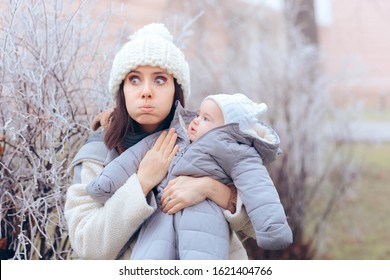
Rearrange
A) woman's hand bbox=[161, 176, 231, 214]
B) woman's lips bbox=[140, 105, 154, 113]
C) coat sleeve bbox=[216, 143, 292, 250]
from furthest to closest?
woman's lips bbox=[140, 105, 154, 113] → woman's hand bbox=[161, 176, 231, 214] → coat sleeve bbox=[216, 143, 292, 250]

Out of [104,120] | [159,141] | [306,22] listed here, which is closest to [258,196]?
[159,141]

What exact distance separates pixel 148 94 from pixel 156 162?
0.24 meters

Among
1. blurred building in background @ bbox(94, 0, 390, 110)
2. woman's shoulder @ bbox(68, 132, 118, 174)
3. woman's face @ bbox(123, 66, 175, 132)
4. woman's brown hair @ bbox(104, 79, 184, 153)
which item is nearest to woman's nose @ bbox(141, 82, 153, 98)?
woman's face @ bbox(123, 66, 175, 132)

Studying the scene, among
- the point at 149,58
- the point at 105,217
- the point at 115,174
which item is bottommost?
the point at 105,217

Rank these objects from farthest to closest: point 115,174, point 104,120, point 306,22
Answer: point 306,22 < point 104,120 < point 115,174

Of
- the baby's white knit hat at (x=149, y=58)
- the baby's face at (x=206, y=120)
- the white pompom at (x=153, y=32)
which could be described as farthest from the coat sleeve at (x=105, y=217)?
the white pompom at (x=153, y=32)

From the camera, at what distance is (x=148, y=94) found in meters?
2.54

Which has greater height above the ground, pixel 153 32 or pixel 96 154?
pixel 153 32

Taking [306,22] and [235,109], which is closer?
[235,109]

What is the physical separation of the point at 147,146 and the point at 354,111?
14.1 feet

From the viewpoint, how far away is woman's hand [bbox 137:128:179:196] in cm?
251

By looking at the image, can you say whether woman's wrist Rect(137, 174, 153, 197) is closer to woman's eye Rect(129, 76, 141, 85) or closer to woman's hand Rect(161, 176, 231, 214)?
woman's hand Rect(161, 176, 231, 214)

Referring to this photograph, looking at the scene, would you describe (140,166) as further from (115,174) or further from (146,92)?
(146,92)

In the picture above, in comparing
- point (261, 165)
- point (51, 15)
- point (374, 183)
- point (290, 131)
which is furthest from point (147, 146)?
point (374, 183)
